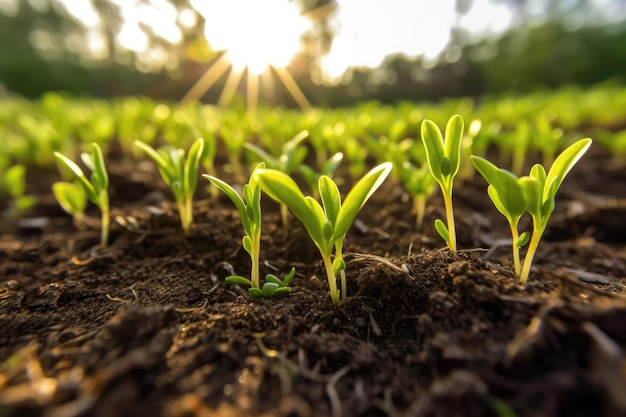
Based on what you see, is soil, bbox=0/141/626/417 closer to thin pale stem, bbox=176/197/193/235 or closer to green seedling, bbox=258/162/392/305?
thin pale stem, bbox=176/197/193/235

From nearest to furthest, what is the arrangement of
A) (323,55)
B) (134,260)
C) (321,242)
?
(321,242), (134,260), (323,55)

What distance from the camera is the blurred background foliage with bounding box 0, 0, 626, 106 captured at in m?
15.6

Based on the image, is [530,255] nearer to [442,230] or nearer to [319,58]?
[442,230]

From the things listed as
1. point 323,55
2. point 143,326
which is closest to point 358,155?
point 143,326

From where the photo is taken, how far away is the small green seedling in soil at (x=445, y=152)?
47.0 inches

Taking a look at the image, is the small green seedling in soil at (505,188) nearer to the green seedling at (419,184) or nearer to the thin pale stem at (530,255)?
the thin pale stem at (530,255)

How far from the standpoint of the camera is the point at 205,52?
9.02 metres

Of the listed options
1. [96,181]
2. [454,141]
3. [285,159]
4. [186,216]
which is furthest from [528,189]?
[96,181]

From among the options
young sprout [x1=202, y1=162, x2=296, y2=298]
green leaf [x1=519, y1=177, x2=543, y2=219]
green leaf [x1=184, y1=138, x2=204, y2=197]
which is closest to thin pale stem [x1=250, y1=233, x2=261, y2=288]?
young sprout [x1=202, y1=162, x2=296, y2=298]

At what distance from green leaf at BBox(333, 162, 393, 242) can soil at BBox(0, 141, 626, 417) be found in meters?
0.24

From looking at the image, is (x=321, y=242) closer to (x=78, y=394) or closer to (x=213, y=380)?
(x=213, y=380)

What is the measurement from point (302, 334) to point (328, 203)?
1.24ft

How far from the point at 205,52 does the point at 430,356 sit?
965 centimetres

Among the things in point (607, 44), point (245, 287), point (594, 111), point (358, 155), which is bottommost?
point (245, 287)
